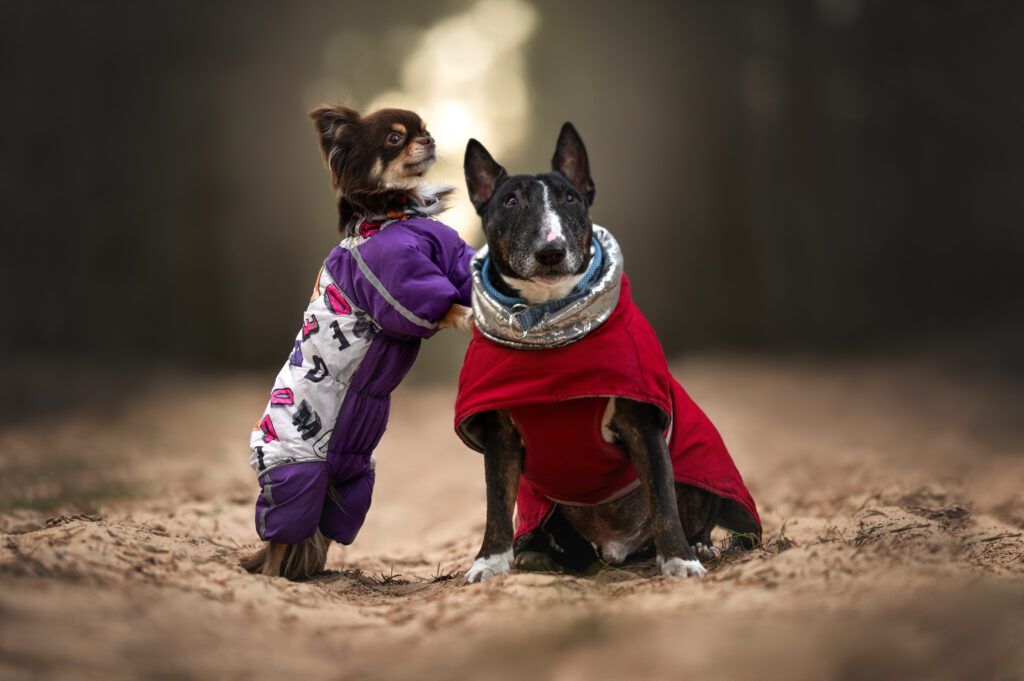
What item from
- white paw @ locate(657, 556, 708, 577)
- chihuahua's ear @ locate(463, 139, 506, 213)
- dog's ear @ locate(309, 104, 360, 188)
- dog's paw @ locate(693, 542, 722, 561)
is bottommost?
dog's paw @ locate(693, 542, 722, 561)

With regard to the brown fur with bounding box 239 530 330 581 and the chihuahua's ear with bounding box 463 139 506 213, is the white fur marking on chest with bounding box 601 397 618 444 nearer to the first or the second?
the chihuahua's ear with bounding box 463 139 506 213

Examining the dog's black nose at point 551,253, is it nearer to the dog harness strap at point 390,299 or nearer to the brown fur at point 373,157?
the dog harness strap at point 390,299

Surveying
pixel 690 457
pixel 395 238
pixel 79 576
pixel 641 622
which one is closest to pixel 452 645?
pixel 641 622

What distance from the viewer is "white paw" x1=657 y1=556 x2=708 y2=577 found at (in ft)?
11.7

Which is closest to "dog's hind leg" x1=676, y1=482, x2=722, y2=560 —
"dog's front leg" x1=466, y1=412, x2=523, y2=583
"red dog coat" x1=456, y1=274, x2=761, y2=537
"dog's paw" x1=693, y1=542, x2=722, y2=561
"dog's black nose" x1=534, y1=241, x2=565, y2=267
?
"dog's paw" x1=693, y1=542, x2=722, y2=561

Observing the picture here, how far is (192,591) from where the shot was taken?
3244 mm

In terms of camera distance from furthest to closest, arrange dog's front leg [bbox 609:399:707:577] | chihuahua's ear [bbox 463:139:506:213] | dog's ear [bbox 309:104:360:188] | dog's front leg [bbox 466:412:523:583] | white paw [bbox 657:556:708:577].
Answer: dog's ear [bbox 309:104:360:188] < chihuahua's ear [bbox 463:139:506:213] < dog's front leg [bbox 466:412:523:583] < dog's front leg [bbox 609:399:707:577] < white paw [bbox 657:556:708:577]

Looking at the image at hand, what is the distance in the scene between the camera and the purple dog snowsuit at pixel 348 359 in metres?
4.07

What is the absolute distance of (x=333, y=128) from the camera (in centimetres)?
438

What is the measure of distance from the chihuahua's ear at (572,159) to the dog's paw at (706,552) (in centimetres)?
150

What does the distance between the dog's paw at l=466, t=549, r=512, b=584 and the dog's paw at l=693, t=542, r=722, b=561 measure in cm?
80

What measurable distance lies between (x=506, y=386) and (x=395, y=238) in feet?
2.89

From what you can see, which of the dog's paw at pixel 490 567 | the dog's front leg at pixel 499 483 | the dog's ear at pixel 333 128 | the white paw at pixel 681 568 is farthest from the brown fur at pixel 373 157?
the white paw at pixel 681 568

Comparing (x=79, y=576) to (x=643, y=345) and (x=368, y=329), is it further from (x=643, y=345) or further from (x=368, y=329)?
(x=643, y=345)
